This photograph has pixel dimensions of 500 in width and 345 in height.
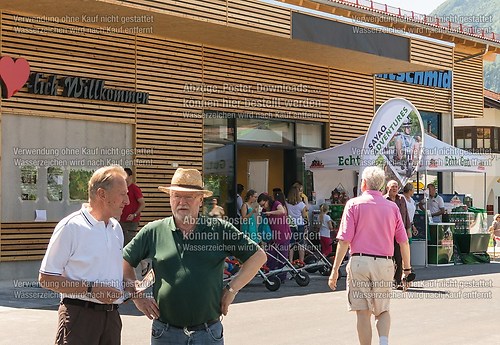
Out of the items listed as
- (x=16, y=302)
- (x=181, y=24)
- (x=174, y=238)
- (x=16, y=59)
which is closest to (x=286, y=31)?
(x=181, y=24)

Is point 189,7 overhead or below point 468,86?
overhead

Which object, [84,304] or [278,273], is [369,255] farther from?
[278,273]

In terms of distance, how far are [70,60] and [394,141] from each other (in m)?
6.32

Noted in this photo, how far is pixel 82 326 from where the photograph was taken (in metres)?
5.19

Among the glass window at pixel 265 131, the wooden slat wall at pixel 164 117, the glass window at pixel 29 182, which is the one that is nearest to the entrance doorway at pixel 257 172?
the glass window at pixel 265 131

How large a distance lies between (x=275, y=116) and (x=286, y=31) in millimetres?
3320

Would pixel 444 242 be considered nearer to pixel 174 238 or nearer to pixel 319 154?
pixel 319 154

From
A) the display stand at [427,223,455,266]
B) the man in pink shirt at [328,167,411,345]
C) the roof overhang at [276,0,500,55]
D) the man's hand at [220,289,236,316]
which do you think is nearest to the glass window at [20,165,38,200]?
the display stand at [427,223,455,266]

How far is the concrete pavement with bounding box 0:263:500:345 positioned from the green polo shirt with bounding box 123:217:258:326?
4786 millimetres

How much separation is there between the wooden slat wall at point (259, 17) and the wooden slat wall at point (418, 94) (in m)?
7.57

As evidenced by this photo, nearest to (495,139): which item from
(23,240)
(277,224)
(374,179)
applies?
(277,224)

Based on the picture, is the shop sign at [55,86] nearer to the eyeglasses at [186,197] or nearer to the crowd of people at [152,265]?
the crowd of people at [152,265]

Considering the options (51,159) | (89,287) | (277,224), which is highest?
(51,159)

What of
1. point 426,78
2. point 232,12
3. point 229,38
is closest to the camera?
point 232,12
